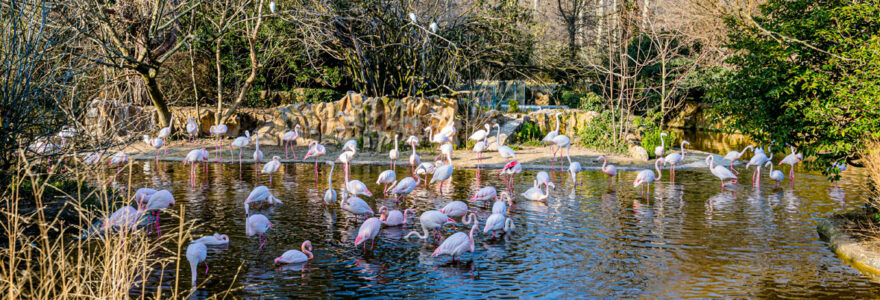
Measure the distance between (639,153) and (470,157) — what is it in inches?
163

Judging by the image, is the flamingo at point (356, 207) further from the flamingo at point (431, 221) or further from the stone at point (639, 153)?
the stone at point (639, 153)

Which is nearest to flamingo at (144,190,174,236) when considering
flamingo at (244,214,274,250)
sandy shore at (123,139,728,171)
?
flamingo at (244,214,274,250)

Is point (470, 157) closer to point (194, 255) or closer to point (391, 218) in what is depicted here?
point (391, 218)

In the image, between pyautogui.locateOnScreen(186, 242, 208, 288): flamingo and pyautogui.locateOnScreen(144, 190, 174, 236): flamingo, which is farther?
pyautogui.locateOnScreen(144, 190, 174, 236): flamingo

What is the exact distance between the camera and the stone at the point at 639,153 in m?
A: 17.0

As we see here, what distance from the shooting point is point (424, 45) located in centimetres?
2012

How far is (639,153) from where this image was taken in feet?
56.4

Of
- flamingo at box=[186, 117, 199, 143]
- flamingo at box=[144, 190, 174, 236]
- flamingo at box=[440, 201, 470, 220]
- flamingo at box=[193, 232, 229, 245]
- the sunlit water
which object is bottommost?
the sunlit water

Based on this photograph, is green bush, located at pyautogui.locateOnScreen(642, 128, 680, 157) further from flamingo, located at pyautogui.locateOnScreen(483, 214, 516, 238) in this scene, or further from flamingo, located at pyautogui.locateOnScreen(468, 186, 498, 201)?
flamingo, located at pyautogui.locateOnScreen(483, 214, 516, 238)

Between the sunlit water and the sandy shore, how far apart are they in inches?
140

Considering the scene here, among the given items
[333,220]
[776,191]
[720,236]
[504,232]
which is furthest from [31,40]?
[776,191]

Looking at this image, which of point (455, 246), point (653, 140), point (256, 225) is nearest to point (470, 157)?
point (653, 140)

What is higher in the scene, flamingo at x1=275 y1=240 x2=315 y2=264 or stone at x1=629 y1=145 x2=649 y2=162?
stone at x1=629 y1=145 x2=649 y2=162

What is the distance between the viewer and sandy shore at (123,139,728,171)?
16.2 metres
